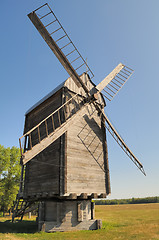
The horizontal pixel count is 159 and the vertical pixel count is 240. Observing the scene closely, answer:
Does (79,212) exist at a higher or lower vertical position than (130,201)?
higher

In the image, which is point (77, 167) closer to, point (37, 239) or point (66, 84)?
point (37, 239)

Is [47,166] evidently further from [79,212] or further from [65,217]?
[79,212]

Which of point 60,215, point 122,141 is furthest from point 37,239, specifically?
point 122,141

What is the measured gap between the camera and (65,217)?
448 inches

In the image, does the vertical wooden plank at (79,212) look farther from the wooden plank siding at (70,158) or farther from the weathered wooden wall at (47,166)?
the weathered wooden wall at (47,166)

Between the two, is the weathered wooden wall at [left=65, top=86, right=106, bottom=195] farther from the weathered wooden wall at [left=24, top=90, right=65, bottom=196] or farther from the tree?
the tree

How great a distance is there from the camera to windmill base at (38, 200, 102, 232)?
11.1 metres

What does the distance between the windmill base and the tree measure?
51.7 ft

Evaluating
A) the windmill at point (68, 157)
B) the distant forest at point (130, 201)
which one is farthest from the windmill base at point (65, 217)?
the distant forest at point (130, 201)

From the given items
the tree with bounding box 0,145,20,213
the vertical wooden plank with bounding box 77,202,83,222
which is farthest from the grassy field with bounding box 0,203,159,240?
the tree with bounding box 0,145,20,213

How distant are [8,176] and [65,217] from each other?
18.5 m

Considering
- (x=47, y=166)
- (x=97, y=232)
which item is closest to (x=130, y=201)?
(x=97, y=232)

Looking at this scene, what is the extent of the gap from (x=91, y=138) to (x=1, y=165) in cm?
1852

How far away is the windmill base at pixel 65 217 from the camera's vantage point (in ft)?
36.4
